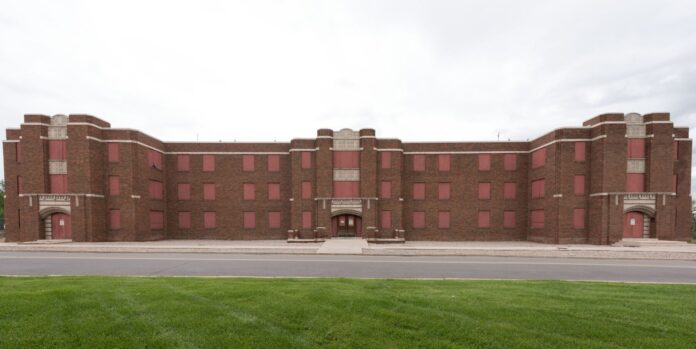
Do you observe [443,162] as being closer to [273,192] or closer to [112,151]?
[273,192]

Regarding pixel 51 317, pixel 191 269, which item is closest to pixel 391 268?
pixel 191 269

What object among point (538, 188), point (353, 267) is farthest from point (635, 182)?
point (353, 267)

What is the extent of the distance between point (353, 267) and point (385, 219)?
1349 cm

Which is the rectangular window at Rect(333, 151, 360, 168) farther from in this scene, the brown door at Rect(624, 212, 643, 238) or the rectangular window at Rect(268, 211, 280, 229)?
the brown door at Rect(624, 212, 643, 238)

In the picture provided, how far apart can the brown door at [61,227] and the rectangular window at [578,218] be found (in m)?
43.2

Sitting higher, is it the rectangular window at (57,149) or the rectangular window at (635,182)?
the rectangular window at (57,149)

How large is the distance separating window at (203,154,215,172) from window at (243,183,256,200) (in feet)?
12.7

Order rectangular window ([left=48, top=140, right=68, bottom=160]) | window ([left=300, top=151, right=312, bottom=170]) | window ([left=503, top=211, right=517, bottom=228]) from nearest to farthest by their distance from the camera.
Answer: rectangular window ([left=48, top=140, right=68, bottom=160])
window ([left=300, top=151, right=312, bottom=170])
window ([left=503, top=211, right=517, bottom=228])

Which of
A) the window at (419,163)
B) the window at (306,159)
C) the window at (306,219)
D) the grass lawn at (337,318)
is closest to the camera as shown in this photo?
the grass lawn at (337,318)

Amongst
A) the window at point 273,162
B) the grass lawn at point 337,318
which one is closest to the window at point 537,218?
the grass lawn at point 337,318

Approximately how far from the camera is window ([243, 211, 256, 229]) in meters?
29.0

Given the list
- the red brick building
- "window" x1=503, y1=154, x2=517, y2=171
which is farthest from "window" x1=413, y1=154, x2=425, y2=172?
"window" x1=503, y1=154, x2=517, y2=171

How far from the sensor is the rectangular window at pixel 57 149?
982 inches

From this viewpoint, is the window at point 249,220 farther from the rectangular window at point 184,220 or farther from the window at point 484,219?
the window at point 484,219
